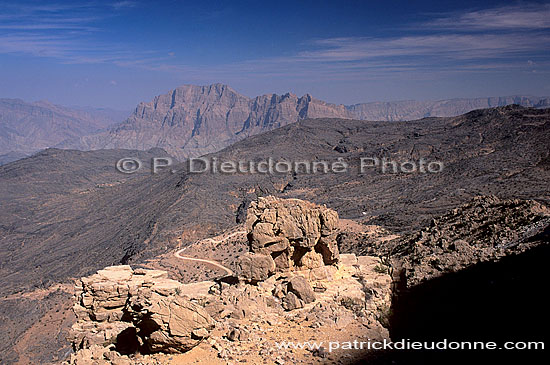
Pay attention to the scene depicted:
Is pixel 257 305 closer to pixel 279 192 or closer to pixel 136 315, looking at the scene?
pixel 136 315

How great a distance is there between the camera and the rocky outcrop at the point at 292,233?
1590cm

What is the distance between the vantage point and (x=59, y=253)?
187 feet

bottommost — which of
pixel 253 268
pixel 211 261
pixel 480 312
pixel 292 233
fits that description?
pixel 211 261

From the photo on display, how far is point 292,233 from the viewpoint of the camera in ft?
52.7

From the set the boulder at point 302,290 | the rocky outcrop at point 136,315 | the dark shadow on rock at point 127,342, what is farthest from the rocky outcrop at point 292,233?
the dark shadow on rock at point 127,342

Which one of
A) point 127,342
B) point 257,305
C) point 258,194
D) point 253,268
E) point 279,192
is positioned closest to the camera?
point 127,342

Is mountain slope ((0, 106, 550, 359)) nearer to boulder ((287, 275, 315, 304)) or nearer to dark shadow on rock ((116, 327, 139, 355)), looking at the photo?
boulder ((287, 275, 315, 304))

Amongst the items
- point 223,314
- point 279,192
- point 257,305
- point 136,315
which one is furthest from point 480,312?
point 279,192

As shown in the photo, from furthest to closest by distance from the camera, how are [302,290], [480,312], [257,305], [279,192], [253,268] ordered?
1. [279,192]
2. [253,268]
3. [302,290]
4. [257,305]
5. [480,312]

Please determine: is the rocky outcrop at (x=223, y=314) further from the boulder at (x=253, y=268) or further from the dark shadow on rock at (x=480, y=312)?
the dark shadow on rock at (x=480, y=312)

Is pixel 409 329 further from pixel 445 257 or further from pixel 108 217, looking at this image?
pixel 108 217

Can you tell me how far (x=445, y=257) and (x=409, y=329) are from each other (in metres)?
3.61

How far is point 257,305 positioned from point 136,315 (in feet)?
12.7

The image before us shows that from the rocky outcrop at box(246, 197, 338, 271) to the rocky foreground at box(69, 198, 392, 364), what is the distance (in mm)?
40
